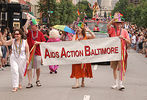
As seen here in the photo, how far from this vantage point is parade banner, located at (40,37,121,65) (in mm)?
12297

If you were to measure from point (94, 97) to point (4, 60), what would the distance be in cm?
1081

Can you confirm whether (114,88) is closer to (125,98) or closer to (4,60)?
(125,98)

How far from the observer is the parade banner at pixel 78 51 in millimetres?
12297

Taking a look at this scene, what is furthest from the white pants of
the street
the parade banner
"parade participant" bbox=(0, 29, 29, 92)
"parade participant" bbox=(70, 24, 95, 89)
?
"parade participant" bbox=(70, 24, 95, 89)

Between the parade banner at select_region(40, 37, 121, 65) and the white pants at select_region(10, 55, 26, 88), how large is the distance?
0.93m

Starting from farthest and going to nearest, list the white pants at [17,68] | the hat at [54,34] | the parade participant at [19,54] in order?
the hat at [54,34] < the parade participant at [19,54] < the white pants at [17,68]

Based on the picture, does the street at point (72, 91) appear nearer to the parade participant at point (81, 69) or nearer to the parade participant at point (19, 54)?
the parade participant at point (81, 69)

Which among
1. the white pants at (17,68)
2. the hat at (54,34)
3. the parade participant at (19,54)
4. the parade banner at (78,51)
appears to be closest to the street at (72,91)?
the white pants at (17,68)

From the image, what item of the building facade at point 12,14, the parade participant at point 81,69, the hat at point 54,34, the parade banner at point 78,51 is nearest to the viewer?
the parade participant at point 81,69

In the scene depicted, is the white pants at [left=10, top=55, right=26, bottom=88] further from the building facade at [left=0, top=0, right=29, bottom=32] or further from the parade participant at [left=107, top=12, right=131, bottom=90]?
the building facade at [left=0, top=0, right=29, bottom=32]

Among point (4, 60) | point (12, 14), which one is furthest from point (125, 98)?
point (12, 14)

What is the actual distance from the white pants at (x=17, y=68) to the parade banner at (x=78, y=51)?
0.93 m

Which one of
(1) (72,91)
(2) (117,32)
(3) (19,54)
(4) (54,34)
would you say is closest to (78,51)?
(2) (117,32)

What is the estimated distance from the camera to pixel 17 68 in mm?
11461
